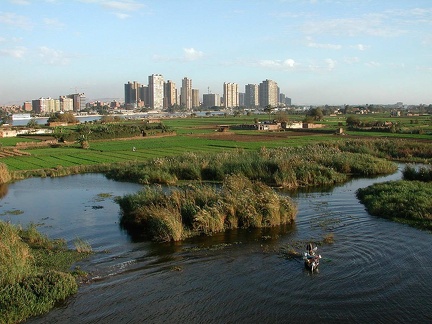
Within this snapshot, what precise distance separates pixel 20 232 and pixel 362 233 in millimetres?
14274

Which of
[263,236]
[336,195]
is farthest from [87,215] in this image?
[336,195]

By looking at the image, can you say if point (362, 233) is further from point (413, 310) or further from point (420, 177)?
point (420, 177)

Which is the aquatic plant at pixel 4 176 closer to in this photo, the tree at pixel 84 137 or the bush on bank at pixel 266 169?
the bush on bank at pixel 266 169

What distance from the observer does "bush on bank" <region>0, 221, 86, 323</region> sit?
12.4m

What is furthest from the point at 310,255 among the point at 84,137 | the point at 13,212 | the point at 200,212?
the point at 84,137

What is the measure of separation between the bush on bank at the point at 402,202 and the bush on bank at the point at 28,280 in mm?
14294

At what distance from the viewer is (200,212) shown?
1997cm

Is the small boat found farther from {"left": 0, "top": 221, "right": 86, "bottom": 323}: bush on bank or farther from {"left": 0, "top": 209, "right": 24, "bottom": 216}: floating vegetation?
{"left": 0, "top": 209, "right": 24, "bottom": 216}: floating vegetation

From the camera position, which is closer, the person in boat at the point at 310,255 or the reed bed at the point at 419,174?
the person in boat at the point at 310,255

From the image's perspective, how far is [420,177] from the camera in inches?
1266

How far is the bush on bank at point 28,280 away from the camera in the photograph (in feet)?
40.8

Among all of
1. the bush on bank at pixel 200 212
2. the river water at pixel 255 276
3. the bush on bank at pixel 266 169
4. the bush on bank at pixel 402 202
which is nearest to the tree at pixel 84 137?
the bush on bank at pixel 266 169

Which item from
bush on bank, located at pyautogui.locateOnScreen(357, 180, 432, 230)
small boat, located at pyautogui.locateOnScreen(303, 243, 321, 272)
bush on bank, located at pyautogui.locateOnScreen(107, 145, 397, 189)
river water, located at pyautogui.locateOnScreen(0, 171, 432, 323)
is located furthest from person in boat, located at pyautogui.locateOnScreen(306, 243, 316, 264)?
bush on bank, located at pyautogui.locateOnScreen(107, 145, 397, 189)

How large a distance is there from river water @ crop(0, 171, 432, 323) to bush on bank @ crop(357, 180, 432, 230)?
890 millimetres
